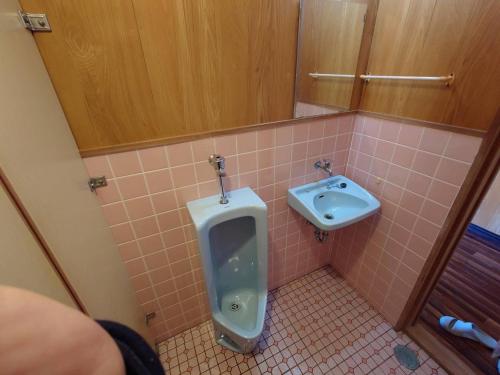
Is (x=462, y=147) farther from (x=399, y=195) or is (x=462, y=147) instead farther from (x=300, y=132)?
(x=300, y=132)

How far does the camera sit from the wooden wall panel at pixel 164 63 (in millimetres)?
716

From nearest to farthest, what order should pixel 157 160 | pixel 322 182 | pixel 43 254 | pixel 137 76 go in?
pixel 43 254 < pixel 137 76 < pixel 157 160 < pixel 322 182

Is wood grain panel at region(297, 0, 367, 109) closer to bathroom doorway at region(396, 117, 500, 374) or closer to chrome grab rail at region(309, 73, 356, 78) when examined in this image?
chrome grab rail at region(309, 73, 356, 78)

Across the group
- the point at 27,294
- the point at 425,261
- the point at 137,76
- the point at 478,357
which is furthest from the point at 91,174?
the point at 478,357

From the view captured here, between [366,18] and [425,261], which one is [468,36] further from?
[425,261]

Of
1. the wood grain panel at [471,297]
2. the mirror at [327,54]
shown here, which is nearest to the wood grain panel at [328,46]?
the mirror at [327,54]

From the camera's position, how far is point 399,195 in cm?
123

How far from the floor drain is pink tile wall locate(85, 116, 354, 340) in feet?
2.82

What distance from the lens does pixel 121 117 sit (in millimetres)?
852

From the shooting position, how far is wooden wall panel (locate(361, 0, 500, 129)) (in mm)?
819

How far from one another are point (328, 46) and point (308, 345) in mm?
1663

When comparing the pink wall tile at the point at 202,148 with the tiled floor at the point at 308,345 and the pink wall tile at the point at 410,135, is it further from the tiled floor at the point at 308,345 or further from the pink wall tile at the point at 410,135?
the tiled floor at the point at 308,345

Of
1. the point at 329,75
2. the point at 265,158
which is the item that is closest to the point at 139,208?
the point at 265,158

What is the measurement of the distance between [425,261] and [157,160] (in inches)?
55.2
